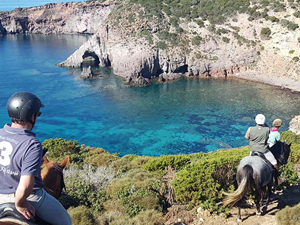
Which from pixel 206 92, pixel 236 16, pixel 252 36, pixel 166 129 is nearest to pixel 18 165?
pixel 166 129

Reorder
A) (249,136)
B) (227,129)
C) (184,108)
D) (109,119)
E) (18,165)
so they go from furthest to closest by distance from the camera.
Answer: (184,108) → (109,119) → (227,129) → (249,136) → (18,165)

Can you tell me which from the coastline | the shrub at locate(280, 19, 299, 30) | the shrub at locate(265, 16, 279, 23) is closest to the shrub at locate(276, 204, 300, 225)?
the coastline

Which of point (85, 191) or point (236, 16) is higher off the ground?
point (236, 16)

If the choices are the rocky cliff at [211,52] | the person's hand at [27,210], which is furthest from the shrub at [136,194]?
the rocky cliff at [211,52]

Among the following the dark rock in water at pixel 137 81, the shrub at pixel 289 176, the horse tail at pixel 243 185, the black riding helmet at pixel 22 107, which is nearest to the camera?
the black riding helmet at pixel 22 107

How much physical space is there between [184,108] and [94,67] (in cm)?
3760

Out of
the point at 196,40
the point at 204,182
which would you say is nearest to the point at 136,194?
the point at 204,182

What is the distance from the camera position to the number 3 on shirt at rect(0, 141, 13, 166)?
3.54 metres

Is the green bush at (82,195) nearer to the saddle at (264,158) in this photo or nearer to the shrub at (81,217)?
the shrub at (81,217)

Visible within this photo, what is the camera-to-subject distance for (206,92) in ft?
175

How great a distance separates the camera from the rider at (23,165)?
11.3ft

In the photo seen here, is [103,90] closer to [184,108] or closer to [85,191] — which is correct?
[184,108]

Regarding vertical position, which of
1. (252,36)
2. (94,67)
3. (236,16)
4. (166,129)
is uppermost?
(236,16)

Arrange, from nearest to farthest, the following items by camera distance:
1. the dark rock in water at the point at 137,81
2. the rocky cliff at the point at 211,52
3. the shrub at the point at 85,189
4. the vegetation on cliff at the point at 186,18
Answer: the shrub at the point at 85,189 → the dark rock in water at the point at 137,81 → the rocky cliff at the point at 211,52 → the vegetation on cliff at the point at 186,18
